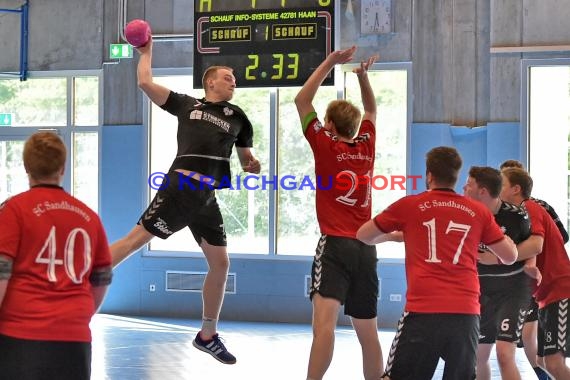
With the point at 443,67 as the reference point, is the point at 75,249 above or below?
below

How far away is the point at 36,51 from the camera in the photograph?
13.2 meters

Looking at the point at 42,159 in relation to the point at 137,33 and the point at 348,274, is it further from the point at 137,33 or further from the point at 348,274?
the point at 137,33

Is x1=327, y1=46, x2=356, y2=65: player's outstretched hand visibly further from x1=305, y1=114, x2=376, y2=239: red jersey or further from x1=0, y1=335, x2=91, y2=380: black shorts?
x1=0, y1=335, x2=91, y2=380: black shorts

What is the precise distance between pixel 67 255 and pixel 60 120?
33.0 feet

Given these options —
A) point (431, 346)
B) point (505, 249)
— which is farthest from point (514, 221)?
point (431, 346)

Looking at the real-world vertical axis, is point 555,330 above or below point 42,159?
below

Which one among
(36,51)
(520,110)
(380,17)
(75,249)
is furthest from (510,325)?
(36,51)

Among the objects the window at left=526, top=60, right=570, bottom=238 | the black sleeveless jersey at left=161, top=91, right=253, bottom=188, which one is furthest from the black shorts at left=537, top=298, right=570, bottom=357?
the window at left=526, top=60, right=570, bottom=238

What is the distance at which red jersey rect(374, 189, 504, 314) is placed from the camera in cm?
432

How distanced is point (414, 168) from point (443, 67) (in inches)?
52.7

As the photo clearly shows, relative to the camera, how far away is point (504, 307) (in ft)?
18.4

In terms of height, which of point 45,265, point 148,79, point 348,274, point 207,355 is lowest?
point 207,355

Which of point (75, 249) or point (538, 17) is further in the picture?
point (538, 17)

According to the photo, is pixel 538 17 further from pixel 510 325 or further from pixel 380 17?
pixel 510 325
